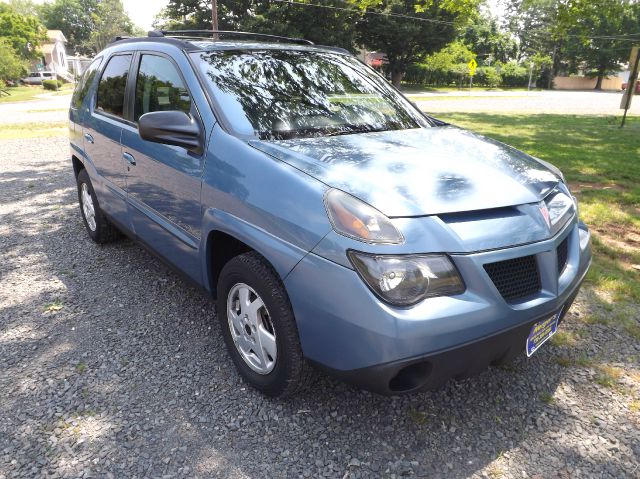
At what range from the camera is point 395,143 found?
109 inches

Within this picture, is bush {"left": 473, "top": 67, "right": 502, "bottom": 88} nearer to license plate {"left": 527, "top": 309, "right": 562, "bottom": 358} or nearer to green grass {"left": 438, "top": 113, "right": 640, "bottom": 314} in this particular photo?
green grass {"left": 438, "top": 113, "right": 640, "bottom": 314}

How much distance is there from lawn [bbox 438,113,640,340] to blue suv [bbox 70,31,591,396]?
136cm

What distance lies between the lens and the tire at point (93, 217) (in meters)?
4.57

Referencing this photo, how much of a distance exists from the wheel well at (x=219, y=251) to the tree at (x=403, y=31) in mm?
39086

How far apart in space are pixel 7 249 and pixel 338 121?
3.68 m

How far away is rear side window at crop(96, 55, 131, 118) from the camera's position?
374cm

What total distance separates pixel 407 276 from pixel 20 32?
220 ft

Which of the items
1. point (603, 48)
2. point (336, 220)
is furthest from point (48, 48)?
point (336, 220)

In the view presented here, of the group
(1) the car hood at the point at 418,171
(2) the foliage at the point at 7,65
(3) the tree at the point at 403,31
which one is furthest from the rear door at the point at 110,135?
(2) the foliage at the point at 7,65

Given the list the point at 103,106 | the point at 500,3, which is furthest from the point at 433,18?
the point at 103,106

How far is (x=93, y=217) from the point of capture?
4746mm

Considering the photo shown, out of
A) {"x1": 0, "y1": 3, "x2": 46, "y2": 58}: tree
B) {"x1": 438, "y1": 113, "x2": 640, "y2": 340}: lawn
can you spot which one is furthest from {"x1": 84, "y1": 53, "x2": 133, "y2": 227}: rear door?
{"x1": 0, "y1": 3, "x2": 46, "y2": 58}: tree

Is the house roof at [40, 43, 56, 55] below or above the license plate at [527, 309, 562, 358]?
above

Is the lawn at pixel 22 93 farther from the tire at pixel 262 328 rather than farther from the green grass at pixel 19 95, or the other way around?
the tire at pixel 262 328
